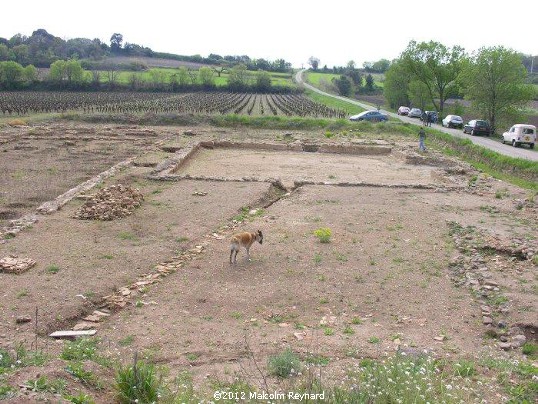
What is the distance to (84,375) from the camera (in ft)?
18.2

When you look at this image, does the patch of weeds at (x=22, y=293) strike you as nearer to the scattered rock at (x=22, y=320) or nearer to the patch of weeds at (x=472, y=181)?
the scattered rock at (x=22, y=320)

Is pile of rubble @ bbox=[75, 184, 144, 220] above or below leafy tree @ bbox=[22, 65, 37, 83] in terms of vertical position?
below

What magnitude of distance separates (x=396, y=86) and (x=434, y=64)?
11228mm

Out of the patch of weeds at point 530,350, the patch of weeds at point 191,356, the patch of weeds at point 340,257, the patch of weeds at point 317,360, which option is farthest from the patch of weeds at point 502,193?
the patch of weeds at point 191,356

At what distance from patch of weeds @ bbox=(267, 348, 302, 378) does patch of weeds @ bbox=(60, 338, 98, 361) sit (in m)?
2.32

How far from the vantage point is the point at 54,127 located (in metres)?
33.5

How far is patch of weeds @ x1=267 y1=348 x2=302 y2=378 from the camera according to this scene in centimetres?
616

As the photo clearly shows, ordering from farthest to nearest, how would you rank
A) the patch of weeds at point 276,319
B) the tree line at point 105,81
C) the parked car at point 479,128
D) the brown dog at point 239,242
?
the tree line at point 105,81 → the parked car at point 479,128 → the brown dog at point 239,242 → the patch of weeds at point 276,319

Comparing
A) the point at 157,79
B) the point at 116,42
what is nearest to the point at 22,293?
the point at 157,79

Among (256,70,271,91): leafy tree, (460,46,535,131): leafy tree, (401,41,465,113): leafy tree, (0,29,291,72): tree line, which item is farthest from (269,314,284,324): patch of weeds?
(0,29,291,72): tree line

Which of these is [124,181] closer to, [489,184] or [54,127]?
[489,184]

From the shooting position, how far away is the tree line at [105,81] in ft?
237

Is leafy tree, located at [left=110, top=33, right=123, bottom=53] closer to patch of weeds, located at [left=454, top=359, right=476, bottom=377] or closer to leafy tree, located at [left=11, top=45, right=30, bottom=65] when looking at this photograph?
leafy tree, located at [left=11, top=45, right=30, bottom=65]

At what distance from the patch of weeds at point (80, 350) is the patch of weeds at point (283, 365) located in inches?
91.2
